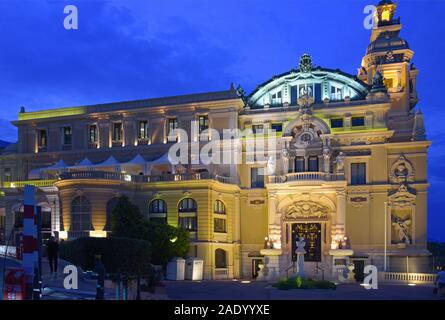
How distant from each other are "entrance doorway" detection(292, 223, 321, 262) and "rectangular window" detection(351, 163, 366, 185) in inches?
207

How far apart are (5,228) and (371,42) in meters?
→ 45.9

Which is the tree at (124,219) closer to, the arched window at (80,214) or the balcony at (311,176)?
the arched window at (80,214)

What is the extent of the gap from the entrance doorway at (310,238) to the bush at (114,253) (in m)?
23.8

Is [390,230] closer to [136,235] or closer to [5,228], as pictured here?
[136,235]

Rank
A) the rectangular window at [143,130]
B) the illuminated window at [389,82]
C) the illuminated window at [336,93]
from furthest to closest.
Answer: the illuminated window at [389,82] → the rectangular window at [143,130] → the illuminated window at [336,93]

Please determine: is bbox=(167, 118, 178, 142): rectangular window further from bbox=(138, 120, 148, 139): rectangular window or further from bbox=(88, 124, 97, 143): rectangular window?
bbox=(88, 124, 97, 143): rectangular window

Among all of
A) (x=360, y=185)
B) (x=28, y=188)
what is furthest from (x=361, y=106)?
(x=28, y=188)

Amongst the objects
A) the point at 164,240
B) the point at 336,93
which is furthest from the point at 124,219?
the point at 336,93

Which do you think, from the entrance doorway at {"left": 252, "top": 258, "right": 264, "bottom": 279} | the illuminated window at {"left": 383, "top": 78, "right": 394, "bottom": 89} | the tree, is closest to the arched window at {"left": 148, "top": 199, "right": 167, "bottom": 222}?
the tree

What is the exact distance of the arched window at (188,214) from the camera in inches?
1898

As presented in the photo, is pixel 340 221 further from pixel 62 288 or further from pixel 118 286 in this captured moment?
pixel 118 286

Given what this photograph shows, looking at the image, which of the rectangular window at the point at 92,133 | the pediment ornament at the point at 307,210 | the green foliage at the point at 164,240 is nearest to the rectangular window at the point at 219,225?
the green foliage at the point at 164,240

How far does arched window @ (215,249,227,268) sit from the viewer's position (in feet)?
162

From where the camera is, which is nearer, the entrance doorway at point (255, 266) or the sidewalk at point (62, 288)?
the sidewalk at point (62, 288)
